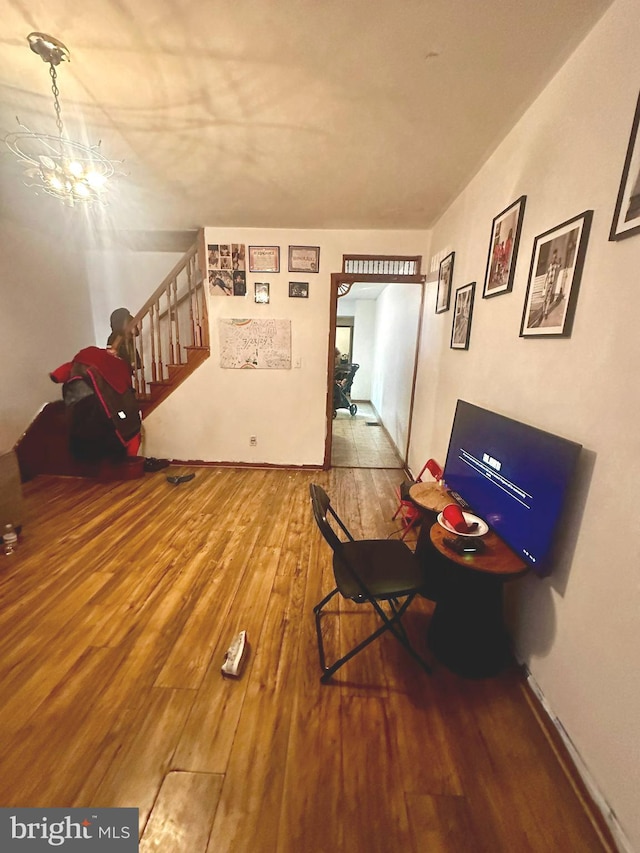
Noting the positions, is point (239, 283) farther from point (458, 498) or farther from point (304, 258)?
point (458, 498)

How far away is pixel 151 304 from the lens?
3.45 meters

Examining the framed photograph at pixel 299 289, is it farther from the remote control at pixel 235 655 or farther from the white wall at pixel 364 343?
the white wall at pixel 364 343

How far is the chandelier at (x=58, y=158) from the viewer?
1.33 m

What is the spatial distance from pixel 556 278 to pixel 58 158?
2.62 m

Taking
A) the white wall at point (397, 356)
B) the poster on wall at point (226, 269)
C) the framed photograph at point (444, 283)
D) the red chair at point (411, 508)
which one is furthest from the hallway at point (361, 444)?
the poster on wall at point (226, 269)

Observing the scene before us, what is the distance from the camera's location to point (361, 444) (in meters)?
4.84

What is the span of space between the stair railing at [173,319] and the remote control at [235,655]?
2.95 metres

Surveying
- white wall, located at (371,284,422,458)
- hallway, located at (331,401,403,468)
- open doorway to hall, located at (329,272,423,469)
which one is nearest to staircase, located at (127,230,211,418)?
open doorway to hall, located at (329,272,423,469)

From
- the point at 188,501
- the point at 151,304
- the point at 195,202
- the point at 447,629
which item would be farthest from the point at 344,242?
the point at 447,629

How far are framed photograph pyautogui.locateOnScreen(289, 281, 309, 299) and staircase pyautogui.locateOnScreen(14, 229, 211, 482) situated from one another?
965mm

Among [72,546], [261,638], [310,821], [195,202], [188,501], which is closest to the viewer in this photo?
[310,821]

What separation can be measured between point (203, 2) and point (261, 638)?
8.69 ft

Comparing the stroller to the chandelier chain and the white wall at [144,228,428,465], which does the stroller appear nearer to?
the white wall at [144,228,428,465]

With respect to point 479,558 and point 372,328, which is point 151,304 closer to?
point 479,558
